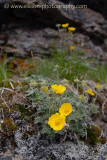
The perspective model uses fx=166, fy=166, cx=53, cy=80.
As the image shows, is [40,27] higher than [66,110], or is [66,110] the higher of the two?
[40,27]

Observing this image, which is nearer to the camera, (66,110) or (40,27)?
(66,110)

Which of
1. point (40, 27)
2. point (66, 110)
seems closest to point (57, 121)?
point (66, 110)

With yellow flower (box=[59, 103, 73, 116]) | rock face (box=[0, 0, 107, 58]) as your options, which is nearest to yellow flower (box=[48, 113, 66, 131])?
yellow flower (box=[59, 103, 73, 116])

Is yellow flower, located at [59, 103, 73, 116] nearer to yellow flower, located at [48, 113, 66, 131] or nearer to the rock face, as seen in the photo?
yellow flower, located at [48, 113, 66, 131]

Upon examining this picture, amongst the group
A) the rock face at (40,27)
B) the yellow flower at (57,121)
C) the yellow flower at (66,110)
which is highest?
the rock face at (40,27)

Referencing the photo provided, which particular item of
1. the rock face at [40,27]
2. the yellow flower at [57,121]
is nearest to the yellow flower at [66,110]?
the yellow flower at [57,121]

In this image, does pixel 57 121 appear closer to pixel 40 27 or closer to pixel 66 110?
pixel 66 110

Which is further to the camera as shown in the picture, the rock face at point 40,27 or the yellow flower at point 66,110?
the rock face at point 40,27

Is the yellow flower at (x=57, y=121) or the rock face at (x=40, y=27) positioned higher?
the rock face at (x=40, y=27)

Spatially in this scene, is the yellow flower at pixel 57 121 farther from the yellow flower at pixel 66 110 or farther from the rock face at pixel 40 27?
the rock face at pixel 40 27

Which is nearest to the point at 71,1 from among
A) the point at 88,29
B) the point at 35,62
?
the point at 88,29
